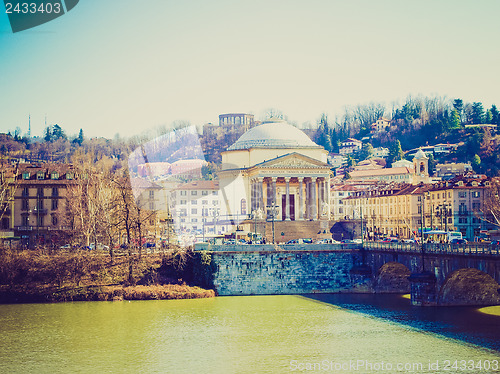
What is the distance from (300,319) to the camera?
42.2 metres

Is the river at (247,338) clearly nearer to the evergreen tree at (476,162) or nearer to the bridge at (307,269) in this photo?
the bridge at (307,269)

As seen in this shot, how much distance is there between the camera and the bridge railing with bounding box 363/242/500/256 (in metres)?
38.6

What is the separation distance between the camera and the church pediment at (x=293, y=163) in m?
76.1

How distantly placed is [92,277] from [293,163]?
95.6 feet

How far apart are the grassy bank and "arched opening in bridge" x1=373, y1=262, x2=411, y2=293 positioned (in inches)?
471

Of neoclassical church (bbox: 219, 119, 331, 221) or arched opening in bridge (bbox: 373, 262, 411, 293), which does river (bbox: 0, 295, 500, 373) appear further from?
neoclassical church (bbox: 219, 119, 331, 221)

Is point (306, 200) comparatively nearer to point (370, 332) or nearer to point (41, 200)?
point (41, 200)

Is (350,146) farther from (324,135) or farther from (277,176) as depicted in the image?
(277,176)

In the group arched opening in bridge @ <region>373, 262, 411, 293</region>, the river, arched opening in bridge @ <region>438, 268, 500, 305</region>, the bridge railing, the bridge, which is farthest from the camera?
the bridge

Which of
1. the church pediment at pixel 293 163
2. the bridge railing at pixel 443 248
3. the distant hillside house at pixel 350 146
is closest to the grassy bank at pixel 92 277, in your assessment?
the bridge railing at pixel 443 248

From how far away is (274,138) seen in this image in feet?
264

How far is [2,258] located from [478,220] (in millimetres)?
56485

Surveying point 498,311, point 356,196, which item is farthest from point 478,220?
point 498,311

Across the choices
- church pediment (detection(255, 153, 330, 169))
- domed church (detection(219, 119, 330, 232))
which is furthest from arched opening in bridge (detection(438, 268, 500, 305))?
church pediment (detection(255, 153, 330, 169))
